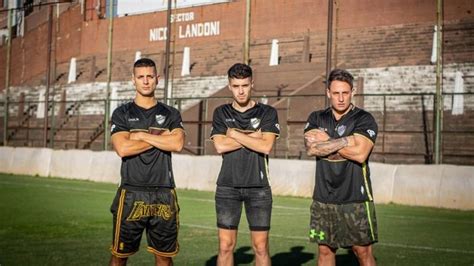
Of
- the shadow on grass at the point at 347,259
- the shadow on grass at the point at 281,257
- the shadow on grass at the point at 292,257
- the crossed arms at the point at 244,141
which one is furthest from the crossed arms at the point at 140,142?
the shadow on grass at the point at 347,259

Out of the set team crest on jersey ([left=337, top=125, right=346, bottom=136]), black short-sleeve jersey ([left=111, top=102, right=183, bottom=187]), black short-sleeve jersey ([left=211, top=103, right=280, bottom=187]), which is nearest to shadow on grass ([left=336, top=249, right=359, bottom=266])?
black short-sleeve jersey ([left=211, top=103, right=280, bottom=187])

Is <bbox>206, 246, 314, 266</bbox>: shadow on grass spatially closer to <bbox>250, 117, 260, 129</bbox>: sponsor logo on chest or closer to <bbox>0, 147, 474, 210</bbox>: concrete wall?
<bbox>250, 117, 260, 129</bbox>: sponsor logo on chest

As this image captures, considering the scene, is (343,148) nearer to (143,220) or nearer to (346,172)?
(346,172)

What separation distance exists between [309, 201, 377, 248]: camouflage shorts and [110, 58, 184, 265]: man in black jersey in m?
1.33

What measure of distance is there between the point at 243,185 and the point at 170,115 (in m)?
1.02

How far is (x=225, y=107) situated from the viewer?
26.7ft

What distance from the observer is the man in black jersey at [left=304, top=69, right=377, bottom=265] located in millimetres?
7113

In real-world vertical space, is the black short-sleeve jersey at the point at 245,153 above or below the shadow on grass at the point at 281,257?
above

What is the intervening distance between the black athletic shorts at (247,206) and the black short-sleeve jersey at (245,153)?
7 cm

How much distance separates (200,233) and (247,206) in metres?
→ 5.09

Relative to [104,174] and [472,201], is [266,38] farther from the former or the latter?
[472,201]

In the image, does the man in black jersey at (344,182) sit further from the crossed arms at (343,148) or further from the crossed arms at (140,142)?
the crossed arms at (140,142)

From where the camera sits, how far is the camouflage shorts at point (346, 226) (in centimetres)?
710

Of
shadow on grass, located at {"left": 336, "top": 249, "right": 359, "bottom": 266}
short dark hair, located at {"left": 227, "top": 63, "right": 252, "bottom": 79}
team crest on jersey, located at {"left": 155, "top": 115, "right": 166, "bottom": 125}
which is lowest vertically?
shadow on grass, located at {"left": 336, "top": 249, "right": 359, "bottom": 266}
